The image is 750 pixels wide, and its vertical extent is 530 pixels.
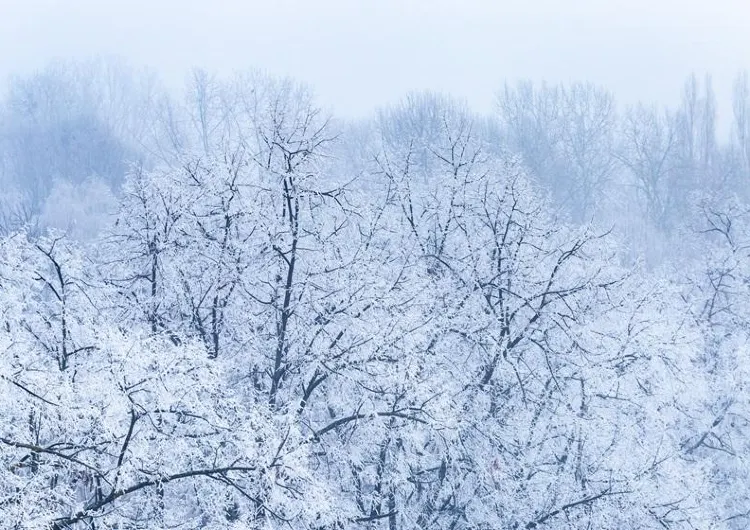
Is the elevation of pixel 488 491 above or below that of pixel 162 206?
below

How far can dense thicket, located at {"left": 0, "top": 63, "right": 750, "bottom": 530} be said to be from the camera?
7.61 metres

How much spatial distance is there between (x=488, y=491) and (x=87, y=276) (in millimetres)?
5767

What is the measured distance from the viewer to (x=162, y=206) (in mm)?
11969

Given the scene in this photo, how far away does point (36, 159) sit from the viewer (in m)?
59.8

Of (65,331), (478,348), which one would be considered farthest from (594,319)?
(65,331)

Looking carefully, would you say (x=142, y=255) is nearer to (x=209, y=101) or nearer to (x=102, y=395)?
(x=102, y=395)

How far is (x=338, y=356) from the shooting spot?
→ 33.2 feet

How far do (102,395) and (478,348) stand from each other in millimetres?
5790

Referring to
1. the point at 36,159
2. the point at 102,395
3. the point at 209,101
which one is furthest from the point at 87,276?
the point at 36,159

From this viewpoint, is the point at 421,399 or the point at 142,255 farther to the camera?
the point at 142,255

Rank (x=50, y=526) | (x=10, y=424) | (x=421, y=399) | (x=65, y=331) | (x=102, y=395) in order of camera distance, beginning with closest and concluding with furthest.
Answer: (x=50, y=526), (x=10, y=424), (x=102, y=395), (x=65, y=331), (x=421, y=399)

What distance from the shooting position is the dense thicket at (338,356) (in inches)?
300

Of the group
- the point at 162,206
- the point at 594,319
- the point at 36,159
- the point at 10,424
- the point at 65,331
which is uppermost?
the point at 36,159

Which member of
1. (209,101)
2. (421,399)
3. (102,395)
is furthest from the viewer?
(209,101)
